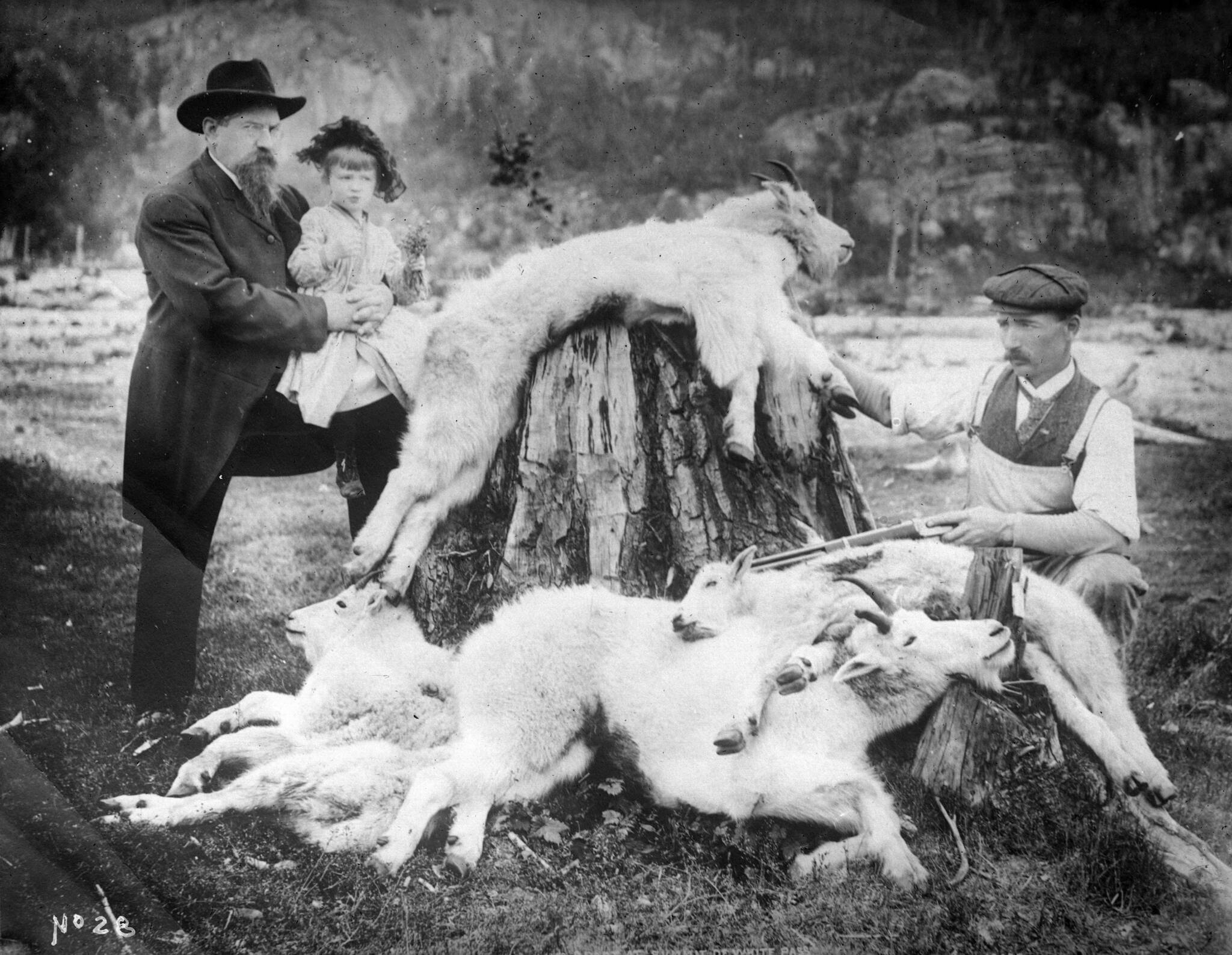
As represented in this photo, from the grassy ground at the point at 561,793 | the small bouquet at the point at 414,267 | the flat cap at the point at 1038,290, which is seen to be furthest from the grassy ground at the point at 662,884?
the flat cap at the point at 1038,290

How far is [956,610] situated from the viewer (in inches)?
146

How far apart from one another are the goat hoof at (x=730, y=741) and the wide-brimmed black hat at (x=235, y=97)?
10.4 feet

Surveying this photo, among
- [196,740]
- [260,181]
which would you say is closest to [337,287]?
[260,181]

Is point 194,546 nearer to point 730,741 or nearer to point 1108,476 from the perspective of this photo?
point 730,741

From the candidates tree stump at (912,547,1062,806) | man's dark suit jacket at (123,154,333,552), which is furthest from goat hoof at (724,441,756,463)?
man's dark suit jacket at (123,154,333,552)

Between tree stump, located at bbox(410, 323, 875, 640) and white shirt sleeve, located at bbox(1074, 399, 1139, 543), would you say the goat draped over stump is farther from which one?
white shirt sleeve, located at bbox(1074, 399, 1139, 543)

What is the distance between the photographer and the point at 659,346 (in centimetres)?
396

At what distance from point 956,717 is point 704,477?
1378mm

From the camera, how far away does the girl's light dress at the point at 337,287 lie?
3898 mm

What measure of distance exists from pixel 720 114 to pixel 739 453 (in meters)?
1.59

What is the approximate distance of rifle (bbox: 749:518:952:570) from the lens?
3873mm

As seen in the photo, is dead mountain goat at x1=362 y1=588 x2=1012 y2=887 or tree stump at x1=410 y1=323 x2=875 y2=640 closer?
dead mountain goat at x1=362 y1=588 x2=1012 y2=887

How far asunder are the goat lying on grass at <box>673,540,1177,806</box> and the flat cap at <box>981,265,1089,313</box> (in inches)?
43.2

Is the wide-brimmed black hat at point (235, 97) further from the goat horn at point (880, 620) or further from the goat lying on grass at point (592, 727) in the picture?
the goat horn at point (880, 620)
